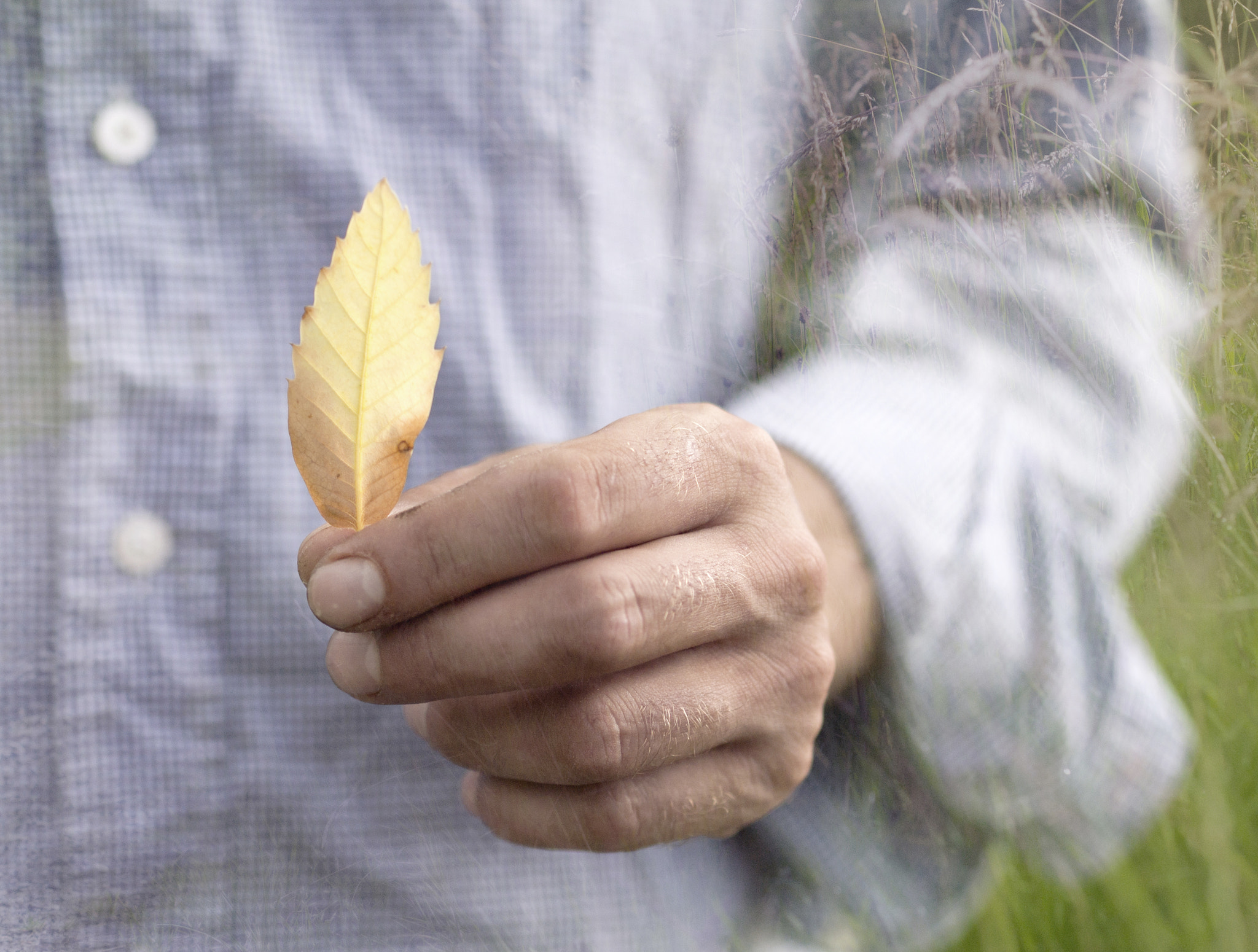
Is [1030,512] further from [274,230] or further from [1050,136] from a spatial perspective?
[274,230]

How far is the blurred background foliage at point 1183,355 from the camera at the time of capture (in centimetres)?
16

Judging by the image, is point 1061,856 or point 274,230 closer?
point 1061,856

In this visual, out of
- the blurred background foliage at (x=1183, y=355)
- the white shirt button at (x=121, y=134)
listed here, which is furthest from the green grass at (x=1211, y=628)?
the white shirt button at (x=121, y=134)

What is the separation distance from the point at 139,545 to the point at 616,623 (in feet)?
0.65

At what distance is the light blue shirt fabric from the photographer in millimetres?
239

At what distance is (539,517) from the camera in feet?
0.73

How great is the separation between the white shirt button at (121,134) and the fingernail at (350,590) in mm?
222

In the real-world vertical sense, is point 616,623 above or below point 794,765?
above

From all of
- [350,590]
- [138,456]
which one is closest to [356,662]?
[350,590]

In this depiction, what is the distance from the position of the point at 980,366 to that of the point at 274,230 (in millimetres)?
299

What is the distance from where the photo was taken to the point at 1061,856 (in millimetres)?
188

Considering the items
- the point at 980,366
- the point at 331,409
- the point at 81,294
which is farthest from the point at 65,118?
the point at 980,366

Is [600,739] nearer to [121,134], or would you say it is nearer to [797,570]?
[797,570]

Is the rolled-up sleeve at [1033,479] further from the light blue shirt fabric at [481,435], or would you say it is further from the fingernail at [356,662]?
the fingernail at [356,662]
